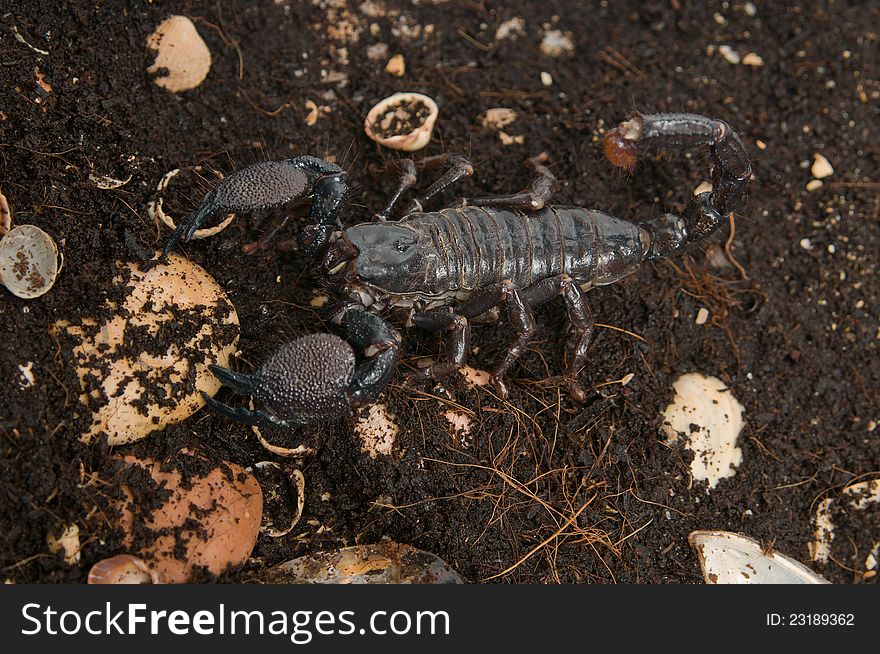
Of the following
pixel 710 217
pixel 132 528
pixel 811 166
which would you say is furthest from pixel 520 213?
pixel 132 528

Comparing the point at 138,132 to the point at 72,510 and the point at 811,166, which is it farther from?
the point at 811,166

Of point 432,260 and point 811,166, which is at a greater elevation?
point 432,260

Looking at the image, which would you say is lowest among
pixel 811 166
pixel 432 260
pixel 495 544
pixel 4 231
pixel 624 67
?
pixel 495 544

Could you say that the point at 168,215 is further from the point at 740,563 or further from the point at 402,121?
the point at 740,563

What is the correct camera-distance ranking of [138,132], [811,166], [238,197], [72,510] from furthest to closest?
1. [811,166]
2. [138,132]
3. [238,197]
4. [72,510]

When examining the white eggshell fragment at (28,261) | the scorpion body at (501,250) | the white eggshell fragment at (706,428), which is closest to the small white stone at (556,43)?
the scorpion body at (501,250)

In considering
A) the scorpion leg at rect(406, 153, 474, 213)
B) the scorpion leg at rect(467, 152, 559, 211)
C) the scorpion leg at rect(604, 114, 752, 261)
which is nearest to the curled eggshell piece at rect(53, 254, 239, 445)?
the scorpion leg at rect(406, 153, 474, 213)
